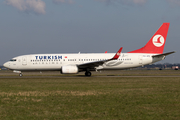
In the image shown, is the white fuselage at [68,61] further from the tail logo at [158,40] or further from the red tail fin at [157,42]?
the tail logo at [158,40]

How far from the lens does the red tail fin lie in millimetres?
36031

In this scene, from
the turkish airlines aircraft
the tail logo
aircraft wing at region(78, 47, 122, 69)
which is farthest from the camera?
the tail logo

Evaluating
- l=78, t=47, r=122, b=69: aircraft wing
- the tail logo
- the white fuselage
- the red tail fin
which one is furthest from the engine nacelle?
the tail logo

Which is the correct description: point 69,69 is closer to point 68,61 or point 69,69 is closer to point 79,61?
point 68,61

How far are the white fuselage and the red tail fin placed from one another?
146 centimetres

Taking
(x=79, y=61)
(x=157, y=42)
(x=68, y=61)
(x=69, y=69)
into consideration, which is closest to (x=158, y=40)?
(x=157, y=42)

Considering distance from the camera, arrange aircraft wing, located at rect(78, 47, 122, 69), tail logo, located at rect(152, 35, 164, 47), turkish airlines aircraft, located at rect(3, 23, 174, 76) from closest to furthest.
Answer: aircraft wing, located at rect(78, 47, 122, 69) < turkish airlines aircraft, located at rect(3, 23, 174, 76) < tail logo, located at rect(152, 35, 164, 47)

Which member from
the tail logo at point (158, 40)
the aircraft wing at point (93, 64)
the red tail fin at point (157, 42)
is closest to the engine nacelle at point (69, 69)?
the aircraft wing at point (93, 64)

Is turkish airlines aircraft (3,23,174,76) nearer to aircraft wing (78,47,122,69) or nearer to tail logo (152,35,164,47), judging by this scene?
aircraft wing (78,47,122,69)

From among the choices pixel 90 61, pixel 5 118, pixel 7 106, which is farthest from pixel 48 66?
pixel 5 118

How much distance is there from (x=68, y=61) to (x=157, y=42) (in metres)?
14.3

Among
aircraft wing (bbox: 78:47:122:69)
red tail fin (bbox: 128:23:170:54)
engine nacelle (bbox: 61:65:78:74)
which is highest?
red tail fin (bbox: 128:23:170:54)

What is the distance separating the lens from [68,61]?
113 ft

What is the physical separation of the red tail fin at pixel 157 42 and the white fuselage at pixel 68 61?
146 centimetres
